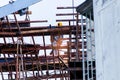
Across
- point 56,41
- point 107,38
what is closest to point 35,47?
point 56,41

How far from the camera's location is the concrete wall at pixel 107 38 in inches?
285

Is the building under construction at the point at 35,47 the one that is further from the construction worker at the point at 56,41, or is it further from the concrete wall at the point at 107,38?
the concrete wall at the point at 107,38

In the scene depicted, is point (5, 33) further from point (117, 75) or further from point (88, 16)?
point (117, 75)

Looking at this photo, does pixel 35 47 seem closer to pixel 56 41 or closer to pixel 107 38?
pixel 56 41

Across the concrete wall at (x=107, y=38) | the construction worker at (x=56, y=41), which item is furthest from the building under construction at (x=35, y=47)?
the concrete wall at (x=107, y=38)

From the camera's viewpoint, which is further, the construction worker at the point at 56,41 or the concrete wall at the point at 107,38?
the construction worker at the point at 56,41

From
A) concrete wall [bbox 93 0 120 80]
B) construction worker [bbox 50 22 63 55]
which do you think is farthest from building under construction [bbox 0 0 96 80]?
concrete wall [bbox 93 0 120 80]

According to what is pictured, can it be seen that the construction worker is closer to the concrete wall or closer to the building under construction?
the building under construction

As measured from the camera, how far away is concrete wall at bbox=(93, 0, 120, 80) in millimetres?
7227

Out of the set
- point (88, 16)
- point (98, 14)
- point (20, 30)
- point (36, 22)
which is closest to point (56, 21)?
point (36, 22)

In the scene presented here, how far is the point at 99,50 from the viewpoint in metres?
8.21

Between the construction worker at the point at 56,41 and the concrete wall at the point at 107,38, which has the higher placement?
the concrete wall at the point at 107,38

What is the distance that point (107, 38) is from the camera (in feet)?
25.4

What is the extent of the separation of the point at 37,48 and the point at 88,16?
56.8ft
